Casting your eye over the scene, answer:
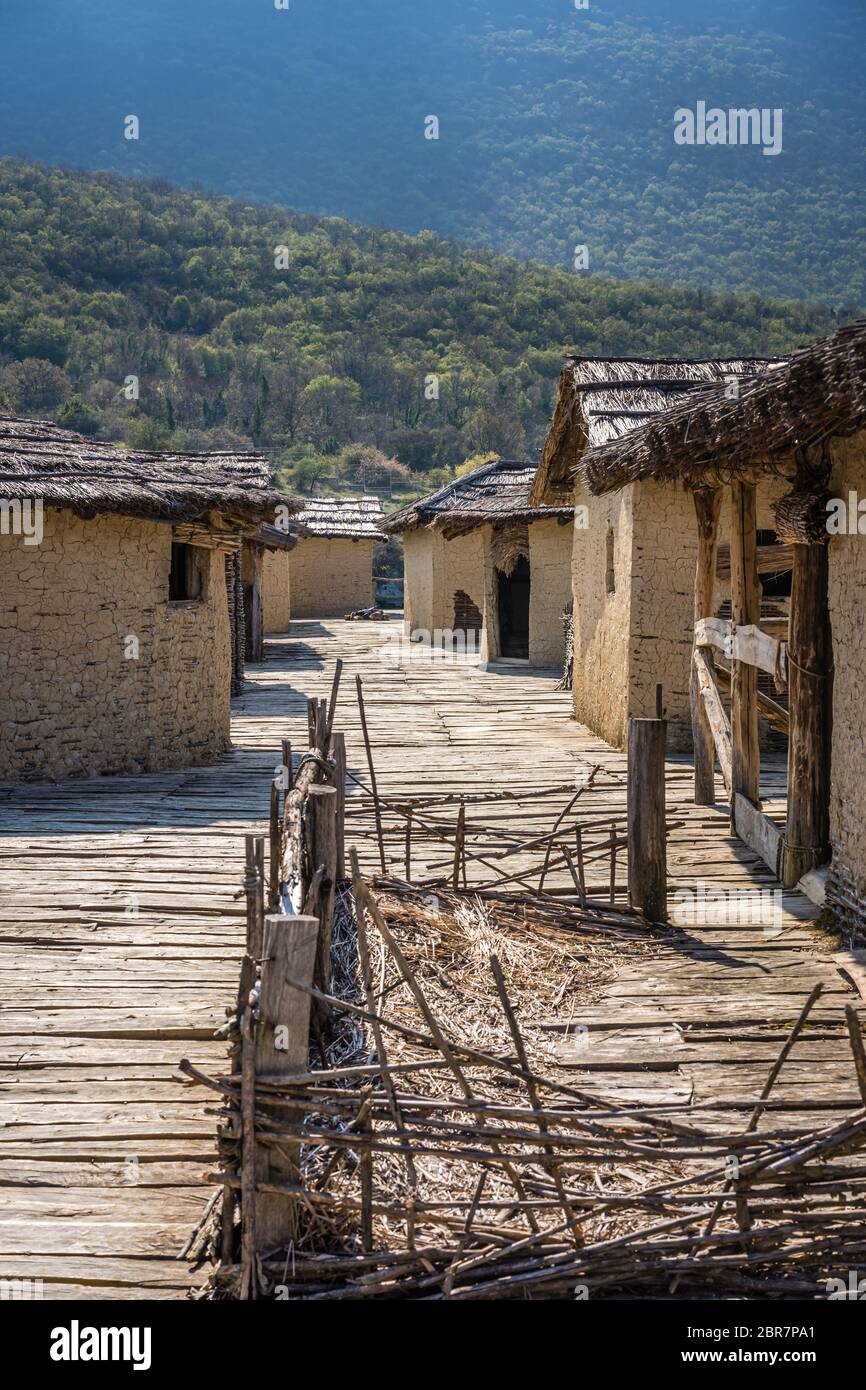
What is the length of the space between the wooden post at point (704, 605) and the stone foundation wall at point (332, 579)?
21569mm

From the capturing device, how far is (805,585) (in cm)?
631

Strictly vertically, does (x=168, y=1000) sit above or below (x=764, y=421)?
below

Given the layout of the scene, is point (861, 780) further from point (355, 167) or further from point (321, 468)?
point (355, 167)

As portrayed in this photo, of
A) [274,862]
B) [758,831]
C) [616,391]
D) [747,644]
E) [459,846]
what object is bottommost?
[758,831]

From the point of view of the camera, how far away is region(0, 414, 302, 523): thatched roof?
9.33 metres

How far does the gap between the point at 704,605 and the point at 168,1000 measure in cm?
535

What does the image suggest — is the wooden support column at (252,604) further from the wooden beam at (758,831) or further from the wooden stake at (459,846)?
the wooden stake at (459,846)

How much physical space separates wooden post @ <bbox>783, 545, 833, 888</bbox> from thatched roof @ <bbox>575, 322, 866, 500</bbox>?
1.16ft

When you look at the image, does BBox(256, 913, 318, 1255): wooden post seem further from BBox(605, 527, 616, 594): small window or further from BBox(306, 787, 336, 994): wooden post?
BBox(605, 527, 616, 594): small window

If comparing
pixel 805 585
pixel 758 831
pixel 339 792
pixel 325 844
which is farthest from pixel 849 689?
pixel 325 844

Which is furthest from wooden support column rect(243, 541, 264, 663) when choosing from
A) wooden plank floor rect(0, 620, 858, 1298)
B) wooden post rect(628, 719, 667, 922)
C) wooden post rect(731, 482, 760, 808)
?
wooden post rect(628, 719, 667, 922)

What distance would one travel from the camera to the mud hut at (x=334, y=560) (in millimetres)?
28828

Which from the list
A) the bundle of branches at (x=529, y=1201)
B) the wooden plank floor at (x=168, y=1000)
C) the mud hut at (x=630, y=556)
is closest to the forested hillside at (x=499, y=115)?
the mud hut at (x=630, y=556)

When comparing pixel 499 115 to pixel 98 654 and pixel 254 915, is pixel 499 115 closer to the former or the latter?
pixel 98 654
